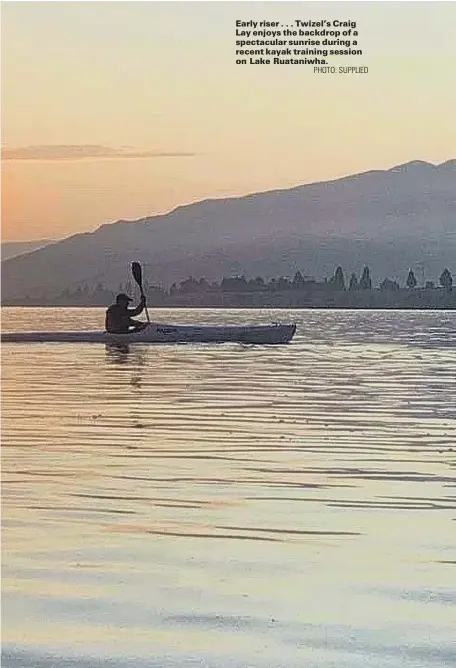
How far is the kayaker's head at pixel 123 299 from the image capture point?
5.96 meters

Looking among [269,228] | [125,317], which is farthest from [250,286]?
[125,317]

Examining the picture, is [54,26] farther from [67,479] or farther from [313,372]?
[313,372]

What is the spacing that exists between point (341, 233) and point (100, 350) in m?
2.33

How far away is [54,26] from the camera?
4488 millimetres

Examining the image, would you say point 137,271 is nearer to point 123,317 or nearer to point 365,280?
point 123,317

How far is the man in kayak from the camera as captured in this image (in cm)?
622

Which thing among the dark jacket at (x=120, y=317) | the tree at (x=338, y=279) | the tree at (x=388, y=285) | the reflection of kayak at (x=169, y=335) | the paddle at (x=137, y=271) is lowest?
the reflection of kayak at (x=169, y=335)

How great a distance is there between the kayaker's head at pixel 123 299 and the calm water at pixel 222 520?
0.15 m

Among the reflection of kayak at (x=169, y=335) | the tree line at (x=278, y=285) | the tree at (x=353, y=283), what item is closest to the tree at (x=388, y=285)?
the tree line at (x=278, y=285)

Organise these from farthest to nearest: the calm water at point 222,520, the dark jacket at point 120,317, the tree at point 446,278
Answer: the dark jacket at point 120,317 → the tree at point 446,278 → the calm water at point 222,520

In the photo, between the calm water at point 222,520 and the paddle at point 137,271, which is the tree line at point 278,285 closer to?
the paddle at point 137,271

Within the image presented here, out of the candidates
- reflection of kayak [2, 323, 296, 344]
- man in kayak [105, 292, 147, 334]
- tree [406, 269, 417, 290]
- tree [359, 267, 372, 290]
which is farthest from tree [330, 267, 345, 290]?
reflection of kayak [2, 323, 296, 344]

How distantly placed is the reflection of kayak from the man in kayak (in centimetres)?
7

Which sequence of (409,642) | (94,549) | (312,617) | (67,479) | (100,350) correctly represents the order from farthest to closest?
1. (100,350)
2. (67,479)
3. (94,549)
4. (312,617)
5. (409,642)
